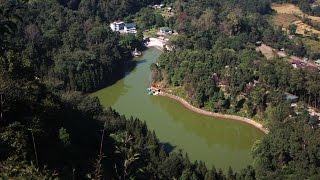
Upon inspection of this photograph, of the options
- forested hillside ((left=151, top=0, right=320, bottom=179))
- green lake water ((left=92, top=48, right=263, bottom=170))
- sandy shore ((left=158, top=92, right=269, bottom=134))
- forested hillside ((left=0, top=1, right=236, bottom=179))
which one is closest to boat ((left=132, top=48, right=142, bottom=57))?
forested hillside ((left=151, top=0, right=320, bottom=179))

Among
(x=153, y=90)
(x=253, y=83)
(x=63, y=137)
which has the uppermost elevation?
(x=63, y=137)

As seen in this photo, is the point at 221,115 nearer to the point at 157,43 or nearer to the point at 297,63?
the point at 297,63

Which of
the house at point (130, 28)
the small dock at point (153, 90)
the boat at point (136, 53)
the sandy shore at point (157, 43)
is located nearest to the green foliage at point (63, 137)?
the small dock at point (153, 90)

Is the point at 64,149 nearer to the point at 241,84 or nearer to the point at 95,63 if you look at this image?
the point at 241,84

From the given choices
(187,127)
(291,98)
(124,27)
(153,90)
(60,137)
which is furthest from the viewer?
(124,27)

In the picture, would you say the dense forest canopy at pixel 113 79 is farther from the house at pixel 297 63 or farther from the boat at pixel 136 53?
the house at pixel 297 63

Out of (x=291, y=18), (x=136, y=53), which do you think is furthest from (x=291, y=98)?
(x=291, y=18)
